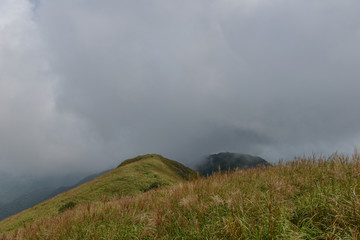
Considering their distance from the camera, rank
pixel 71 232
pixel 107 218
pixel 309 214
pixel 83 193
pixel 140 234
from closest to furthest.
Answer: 1. pixel 309 214
2. pixel 140 234
3. pixel 71 232
4. pixel 107 218
5. pixel 83 193

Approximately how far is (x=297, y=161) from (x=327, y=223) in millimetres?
5995

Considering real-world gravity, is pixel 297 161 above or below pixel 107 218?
above

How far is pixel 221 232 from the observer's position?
3.31 m

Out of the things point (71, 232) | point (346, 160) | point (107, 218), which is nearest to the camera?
point (71, 232)

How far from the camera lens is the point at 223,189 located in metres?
5.97

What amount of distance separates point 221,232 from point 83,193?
31.6 m

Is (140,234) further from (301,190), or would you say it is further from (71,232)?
(301,190)

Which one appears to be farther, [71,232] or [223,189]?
[223,189]

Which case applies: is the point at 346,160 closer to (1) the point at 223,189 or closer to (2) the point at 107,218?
(1) the point at 223,189

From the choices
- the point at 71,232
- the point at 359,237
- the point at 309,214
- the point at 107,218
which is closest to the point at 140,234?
the point at 107,218

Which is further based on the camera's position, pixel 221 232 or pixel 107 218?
pixel 107 218

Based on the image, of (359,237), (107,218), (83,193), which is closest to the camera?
(359,237)

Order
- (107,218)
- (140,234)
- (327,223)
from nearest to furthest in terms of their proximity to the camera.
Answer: (327,223), (140,234), (107,218)

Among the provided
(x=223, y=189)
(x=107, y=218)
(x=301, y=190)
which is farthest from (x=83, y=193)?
(x=301, y=190)
